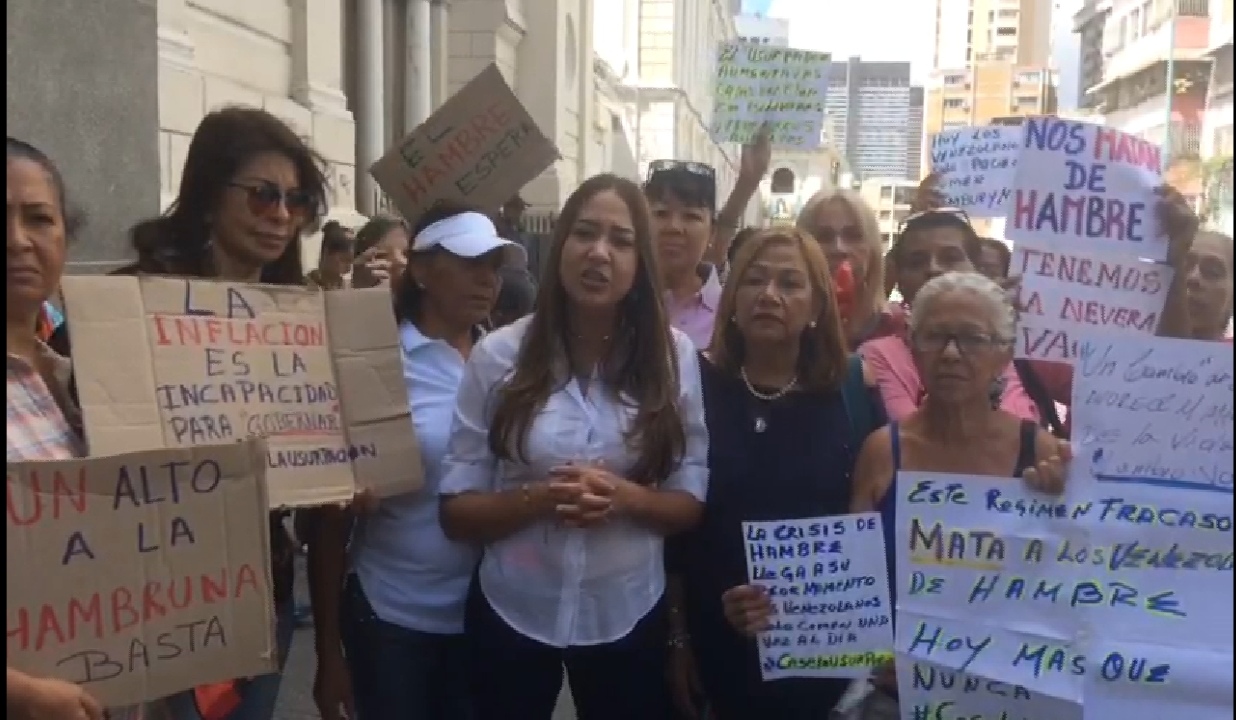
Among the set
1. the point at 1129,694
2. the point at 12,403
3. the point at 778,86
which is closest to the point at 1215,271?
the point at 1129,694

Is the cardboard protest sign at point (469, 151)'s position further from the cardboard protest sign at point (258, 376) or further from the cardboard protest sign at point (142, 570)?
the cardboard protest sign at point (142, 570)

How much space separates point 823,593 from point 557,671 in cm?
63

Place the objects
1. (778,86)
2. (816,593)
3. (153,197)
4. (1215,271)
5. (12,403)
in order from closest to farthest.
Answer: (12,403) → (816,593) → (1215,271) → (153,197) → (778,86)

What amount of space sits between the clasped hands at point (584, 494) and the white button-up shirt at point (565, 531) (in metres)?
0.06

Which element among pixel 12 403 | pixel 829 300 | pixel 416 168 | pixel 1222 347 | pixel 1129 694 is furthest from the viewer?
pixel 416 168

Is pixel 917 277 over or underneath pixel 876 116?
underneath

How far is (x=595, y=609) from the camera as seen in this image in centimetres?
281

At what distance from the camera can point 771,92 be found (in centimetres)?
694

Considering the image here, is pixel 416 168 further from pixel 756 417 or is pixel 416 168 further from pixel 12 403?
pixel 12 403

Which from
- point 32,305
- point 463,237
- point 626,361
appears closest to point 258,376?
point 32,305

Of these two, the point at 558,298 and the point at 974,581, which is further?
the point at 558,298

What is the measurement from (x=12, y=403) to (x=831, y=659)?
1.75 meters

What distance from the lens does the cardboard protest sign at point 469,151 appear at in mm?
4375

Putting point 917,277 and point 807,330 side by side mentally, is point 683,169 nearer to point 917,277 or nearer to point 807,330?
point 917,277
